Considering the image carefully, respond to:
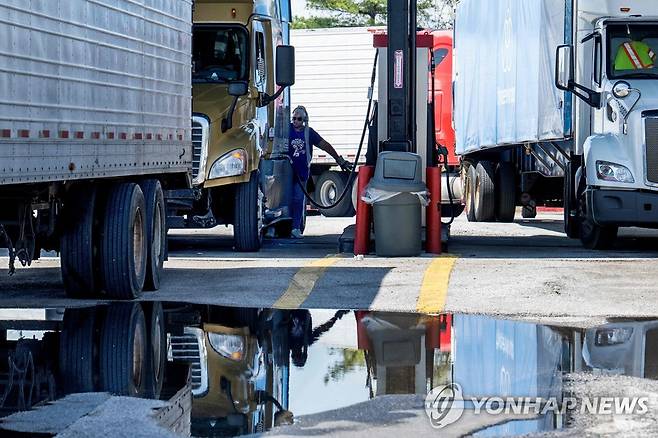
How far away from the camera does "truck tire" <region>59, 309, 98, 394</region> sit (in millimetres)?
8070

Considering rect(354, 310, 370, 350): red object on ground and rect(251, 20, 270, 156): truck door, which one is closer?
rect(354, 310, 370, 350): red object on ground

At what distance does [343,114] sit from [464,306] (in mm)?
20288

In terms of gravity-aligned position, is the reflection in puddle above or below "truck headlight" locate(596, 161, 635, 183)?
below

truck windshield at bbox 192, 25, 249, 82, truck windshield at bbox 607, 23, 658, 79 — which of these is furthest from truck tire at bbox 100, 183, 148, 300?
truck windshield at bbox 607, 23, 658, 79

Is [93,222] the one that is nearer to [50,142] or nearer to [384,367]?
[50,142]

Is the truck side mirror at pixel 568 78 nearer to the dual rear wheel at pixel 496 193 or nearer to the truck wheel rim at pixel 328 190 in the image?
the dual rear wheel at pixel 496 193

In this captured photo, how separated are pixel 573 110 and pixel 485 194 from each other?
677cm

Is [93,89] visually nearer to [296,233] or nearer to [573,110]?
[573,110]

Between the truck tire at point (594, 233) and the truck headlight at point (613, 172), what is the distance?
1.83 feet

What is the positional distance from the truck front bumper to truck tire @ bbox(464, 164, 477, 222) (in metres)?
A: 9.00

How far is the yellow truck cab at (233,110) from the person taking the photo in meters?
16.8

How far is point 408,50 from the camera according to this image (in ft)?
54.3

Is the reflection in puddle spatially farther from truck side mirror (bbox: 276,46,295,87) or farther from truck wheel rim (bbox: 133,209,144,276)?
truck side mirror (bbox: 276,46,295,87)

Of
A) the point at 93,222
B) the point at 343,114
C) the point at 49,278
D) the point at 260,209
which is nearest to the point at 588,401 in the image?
the point at 93,222
